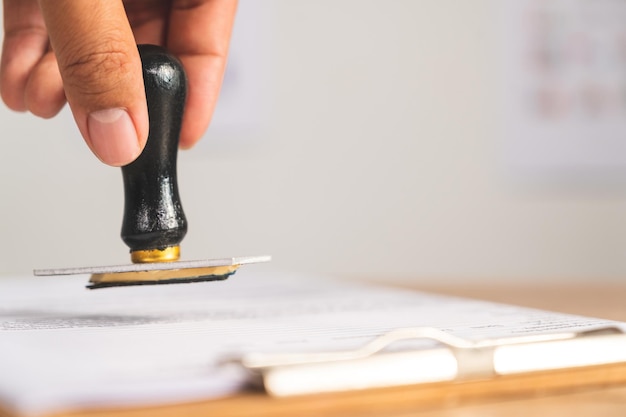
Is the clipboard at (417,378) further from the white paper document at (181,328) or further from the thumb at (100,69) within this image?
the thumb at (100,69)

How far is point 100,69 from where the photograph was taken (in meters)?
0.50

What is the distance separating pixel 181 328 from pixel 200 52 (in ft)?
1.17

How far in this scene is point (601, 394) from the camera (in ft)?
1.25

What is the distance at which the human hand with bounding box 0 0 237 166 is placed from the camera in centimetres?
50

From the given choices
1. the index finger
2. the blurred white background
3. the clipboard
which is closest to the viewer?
the clipboard

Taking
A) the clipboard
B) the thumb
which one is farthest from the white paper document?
the thumb

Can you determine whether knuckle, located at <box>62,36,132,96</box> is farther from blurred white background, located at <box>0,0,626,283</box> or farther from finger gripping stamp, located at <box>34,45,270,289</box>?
blurred white background, located at <box>0,0,626,283</box>

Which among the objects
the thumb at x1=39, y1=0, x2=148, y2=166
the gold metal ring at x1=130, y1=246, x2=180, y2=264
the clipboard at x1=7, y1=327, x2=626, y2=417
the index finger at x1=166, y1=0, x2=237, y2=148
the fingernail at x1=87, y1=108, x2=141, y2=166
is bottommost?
the clipboard at x1=7, y1=327, x2=626, y2=417

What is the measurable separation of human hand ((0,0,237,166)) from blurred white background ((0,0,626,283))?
695mm

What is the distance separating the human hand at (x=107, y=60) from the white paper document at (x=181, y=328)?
115 millimetres

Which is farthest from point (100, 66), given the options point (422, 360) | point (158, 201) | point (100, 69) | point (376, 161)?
point (376, 161)

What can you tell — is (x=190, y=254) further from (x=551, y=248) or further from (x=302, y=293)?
(x=302, y=293)

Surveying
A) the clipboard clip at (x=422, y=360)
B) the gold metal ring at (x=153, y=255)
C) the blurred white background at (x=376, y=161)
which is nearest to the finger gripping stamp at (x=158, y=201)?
the gold metal ring at (x=153, y=255)

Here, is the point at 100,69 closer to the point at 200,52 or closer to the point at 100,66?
the point at 100,66
